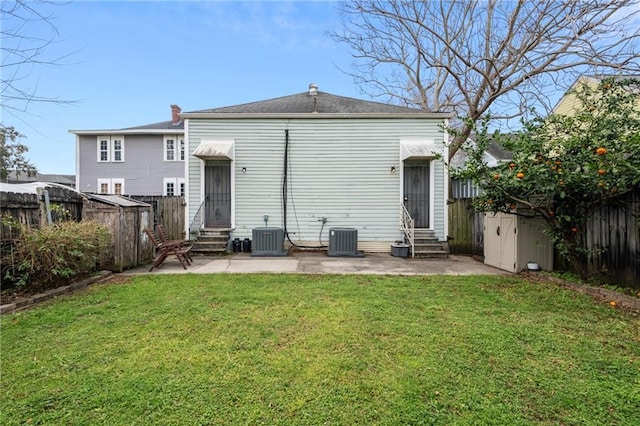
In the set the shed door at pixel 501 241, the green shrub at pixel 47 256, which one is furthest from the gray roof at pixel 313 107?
the green shrub at pixel 47 256

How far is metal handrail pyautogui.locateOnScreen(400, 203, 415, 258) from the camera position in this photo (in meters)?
9.28

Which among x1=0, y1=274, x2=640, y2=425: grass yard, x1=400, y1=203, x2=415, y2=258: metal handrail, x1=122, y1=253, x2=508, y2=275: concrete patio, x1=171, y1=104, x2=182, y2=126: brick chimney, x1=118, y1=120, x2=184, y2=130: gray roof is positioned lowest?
x1=0, y1=274, x2=640, y2=425: grass yard

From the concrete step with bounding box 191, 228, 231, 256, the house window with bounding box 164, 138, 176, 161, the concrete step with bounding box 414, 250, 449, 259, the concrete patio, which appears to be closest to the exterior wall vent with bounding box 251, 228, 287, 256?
the concrete patio

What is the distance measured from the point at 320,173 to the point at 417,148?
3.16m

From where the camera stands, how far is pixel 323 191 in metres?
10.1

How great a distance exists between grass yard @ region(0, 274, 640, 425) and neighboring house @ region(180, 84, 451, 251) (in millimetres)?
5338

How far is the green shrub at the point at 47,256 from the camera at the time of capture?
475 cm

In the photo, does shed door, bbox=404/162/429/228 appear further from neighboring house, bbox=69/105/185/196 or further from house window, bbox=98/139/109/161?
house window, bbox=98/139/109/161

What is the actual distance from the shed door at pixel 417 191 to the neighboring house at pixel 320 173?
0.11 ft

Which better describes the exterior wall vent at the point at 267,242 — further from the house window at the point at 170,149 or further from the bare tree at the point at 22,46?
the house window at the point at 170,149

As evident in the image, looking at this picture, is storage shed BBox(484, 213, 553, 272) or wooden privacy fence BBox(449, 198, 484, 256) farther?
wooden privacy fence BBox(449, 198, 484, 256)

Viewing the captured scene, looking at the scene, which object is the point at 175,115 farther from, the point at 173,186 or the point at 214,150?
the point at 214,150

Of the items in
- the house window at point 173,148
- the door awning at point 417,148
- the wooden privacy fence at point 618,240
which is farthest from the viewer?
the house window at point 173,148

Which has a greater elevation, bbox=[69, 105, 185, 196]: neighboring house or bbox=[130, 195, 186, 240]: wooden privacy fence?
bbox=[69, 105, 185, 196]: neighboring house
